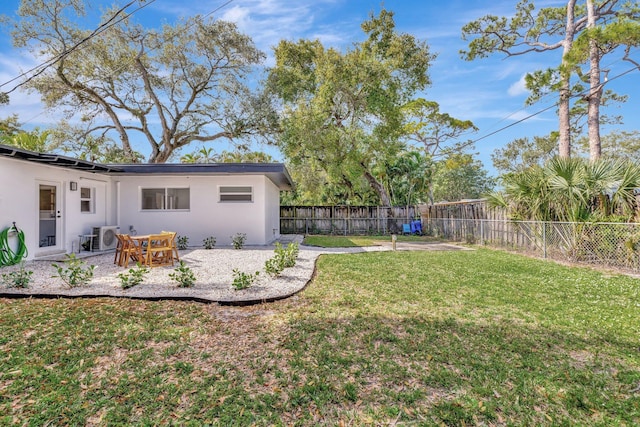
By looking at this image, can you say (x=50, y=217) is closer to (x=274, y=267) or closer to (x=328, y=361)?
(x=274, y=267)

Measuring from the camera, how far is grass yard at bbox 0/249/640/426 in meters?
2.42

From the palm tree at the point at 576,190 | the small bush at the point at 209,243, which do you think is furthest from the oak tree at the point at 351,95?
the palm tree at the point at 576,190

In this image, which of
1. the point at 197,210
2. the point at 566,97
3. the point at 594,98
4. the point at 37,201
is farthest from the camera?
the point at 566,97

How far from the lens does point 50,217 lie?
9234mm

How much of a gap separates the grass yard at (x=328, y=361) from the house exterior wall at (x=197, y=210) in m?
6.46

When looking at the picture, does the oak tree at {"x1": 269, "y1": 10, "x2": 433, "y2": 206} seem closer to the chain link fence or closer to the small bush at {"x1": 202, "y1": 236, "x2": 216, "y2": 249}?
the chain link fence

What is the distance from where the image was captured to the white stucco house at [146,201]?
9.00 metres

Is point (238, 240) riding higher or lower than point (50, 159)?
lower

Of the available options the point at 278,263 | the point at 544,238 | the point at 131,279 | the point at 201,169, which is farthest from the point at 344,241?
the point at 131,279

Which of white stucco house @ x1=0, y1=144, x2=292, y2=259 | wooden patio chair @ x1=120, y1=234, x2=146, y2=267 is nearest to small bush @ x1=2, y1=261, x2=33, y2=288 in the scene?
wooden patio chair @ x1=120, y1=234, x2=146, y2=267

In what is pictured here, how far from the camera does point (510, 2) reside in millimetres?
15945

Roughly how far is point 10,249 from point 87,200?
3.01 m

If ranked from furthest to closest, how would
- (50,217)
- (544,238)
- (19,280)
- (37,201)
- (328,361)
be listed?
(50,217) < (544,238) < (37,201) < (19,280) < (328,361)

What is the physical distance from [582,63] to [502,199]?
747 centimetres
